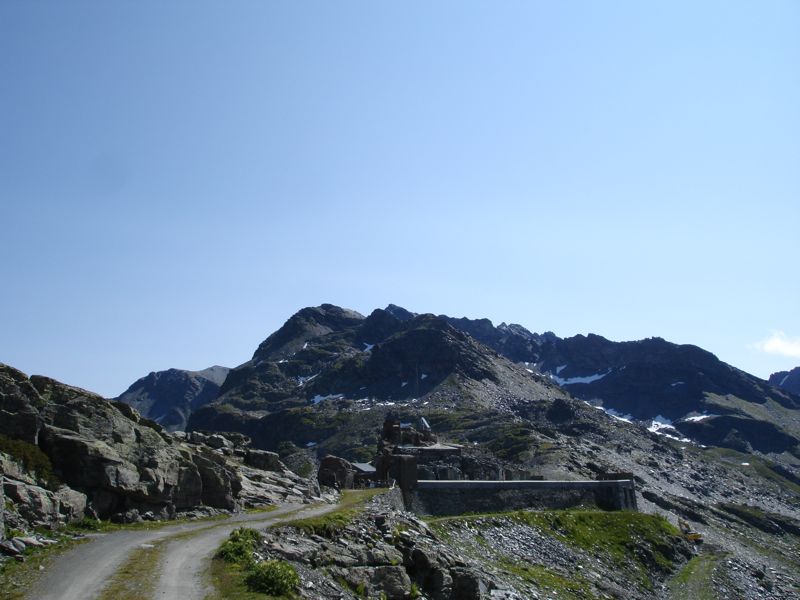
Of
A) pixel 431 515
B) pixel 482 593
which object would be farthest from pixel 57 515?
pixel 431 515

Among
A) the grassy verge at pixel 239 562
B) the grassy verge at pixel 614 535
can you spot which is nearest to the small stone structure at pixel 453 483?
the grassy verge at pixel 614 535

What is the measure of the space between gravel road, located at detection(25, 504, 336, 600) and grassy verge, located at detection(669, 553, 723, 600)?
4746 centimetres

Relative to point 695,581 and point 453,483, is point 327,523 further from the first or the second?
point 695,581

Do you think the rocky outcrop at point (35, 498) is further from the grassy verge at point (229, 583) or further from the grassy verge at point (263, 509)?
the grassy verge at point (263, 509)

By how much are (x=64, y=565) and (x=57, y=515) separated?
5853 mm

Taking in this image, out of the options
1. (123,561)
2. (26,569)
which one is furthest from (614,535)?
(26,569)

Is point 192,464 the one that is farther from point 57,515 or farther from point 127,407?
point 57,515

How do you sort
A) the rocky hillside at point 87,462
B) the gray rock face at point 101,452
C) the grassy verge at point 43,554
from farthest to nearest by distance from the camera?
the gray rock face at point 101,452, the rocky hillside at point 87,462, the grassy verge at point 43,554

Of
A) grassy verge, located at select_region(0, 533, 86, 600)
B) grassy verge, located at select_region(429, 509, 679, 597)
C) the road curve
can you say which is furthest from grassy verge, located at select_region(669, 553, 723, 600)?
grassy verge, located at select_region(0, 533, 86, 600)

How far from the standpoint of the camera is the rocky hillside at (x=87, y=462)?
28.1 meters

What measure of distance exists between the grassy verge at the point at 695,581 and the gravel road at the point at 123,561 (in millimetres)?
47463

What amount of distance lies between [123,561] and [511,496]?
153 ft

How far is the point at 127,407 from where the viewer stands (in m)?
39.4

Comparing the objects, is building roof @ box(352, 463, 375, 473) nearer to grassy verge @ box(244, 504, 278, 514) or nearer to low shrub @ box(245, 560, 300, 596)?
grassy verge @ box(244, 504, 278, 514)
